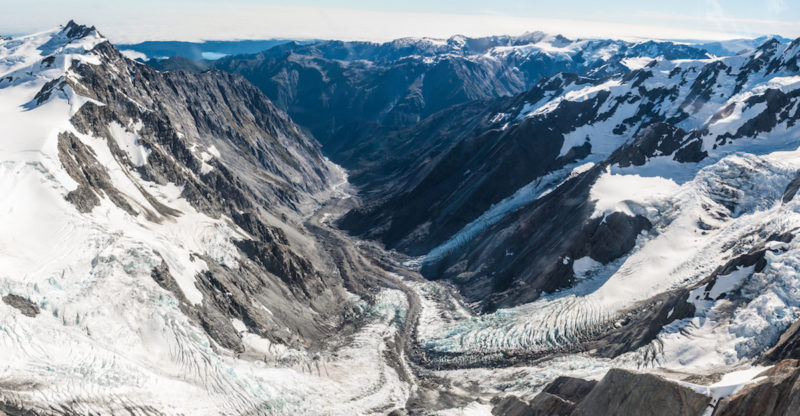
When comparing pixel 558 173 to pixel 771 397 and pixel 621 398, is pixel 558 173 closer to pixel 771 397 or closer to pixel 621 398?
pixel 621 398

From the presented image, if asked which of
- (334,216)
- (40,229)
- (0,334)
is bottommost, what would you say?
(334,216)

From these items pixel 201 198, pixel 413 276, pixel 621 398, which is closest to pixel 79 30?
pixel 201 198

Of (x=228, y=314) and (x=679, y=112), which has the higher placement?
(x=679, y=112)

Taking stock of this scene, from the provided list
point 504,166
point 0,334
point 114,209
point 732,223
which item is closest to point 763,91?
point 732,223

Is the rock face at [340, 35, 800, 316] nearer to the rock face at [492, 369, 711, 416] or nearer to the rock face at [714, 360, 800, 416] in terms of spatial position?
the rock face at [492, 369, 711, 416]

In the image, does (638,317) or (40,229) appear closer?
(40,229)

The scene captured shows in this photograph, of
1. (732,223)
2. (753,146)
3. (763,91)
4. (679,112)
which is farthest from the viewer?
(679,112)

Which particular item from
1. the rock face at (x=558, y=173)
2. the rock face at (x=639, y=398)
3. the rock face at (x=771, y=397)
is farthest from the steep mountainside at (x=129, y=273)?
the rock face at (x=771, y=397)

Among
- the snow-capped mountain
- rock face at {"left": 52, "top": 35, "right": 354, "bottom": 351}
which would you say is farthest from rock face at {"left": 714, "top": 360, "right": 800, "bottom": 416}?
rock face at {"left": 52, "top": 35, "right": 354, "bottom": 351}

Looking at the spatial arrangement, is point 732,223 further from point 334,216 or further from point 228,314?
point 334,216
